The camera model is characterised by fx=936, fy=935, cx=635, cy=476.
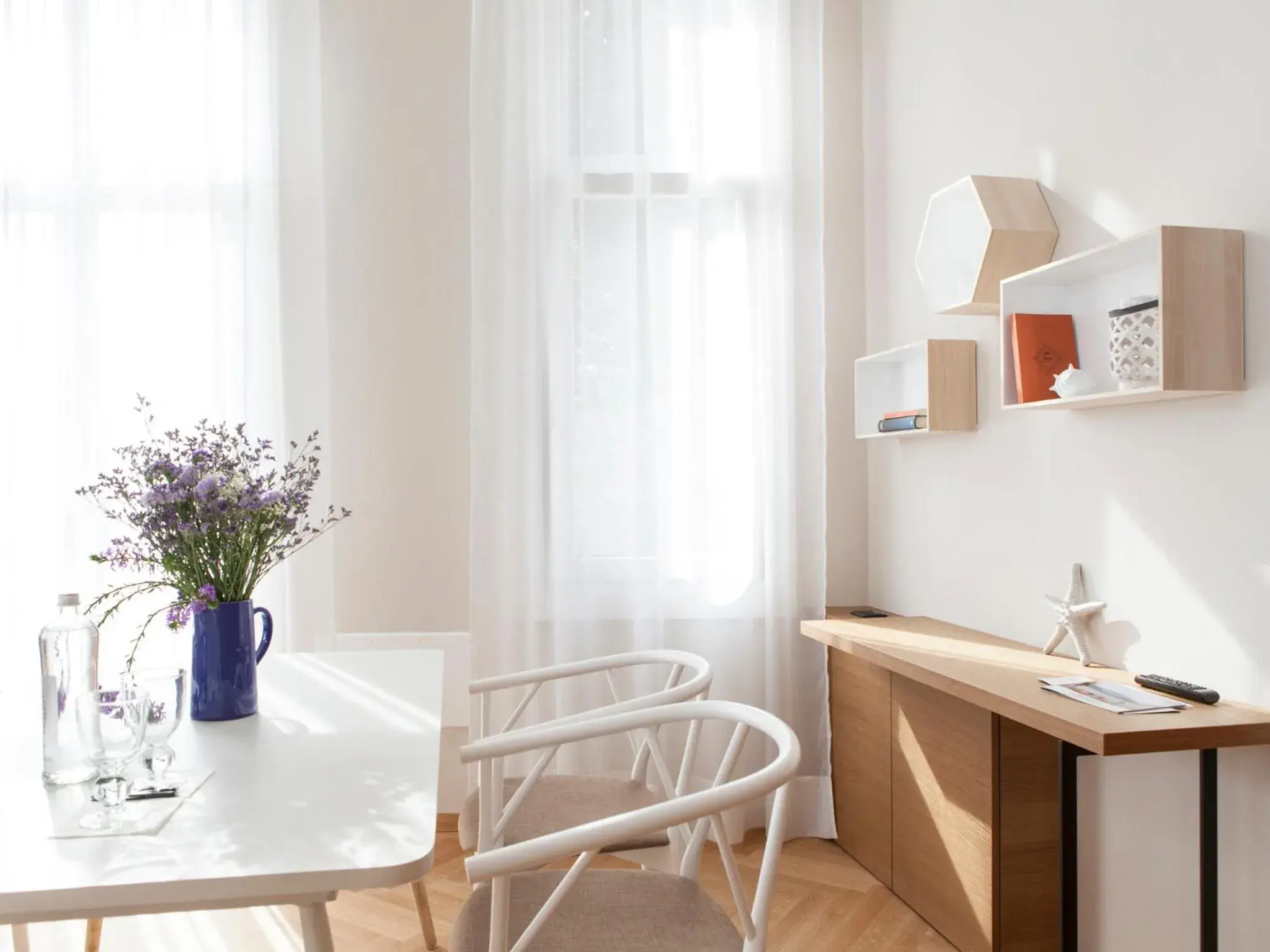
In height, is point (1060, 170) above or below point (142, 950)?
above

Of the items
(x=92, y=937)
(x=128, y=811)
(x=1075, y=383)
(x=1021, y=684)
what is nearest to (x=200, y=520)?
(x=128, y=811)

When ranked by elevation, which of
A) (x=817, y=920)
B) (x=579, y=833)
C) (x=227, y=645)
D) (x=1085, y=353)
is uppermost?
A: (x=1085, y=353)

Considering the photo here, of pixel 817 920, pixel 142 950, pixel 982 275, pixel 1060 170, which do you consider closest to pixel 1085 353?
pixel 982 275

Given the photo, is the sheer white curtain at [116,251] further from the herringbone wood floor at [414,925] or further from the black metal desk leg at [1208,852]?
the black metal desk leg at [1208,852]

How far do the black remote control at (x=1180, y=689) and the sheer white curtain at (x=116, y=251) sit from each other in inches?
97.0

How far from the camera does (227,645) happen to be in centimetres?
158

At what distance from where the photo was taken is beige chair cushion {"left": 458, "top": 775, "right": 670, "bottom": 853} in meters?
1.76

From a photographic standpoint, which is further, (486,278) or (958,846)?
(486,278)

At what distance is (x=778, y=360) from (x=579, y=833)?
2140 millimetres

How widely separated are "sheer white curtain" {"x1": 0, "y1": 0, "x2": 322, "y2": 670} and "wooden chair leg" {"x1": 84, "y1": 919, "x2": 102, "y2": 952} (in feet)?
3.24

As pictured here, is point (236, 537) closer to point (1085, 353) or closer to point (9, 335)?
point (1085, 353)

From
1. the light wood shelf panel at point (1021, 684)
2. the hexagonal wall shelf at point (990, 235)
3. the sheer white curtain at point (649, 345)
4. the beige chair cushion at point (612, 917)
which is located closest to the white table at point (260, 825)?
the beige chair cushion at point (612, 917)

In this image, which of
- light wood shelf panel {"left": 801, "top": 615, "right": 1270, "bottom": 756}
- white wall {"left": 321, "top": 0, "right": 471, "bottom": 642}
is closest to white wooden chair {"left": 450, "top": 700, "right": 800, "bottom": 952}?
light wood shelf panel {"left": 801, "top": 615, "right": 1270, "bottom": 756}

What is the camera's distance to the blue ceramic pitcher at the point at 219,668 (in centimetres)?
157
